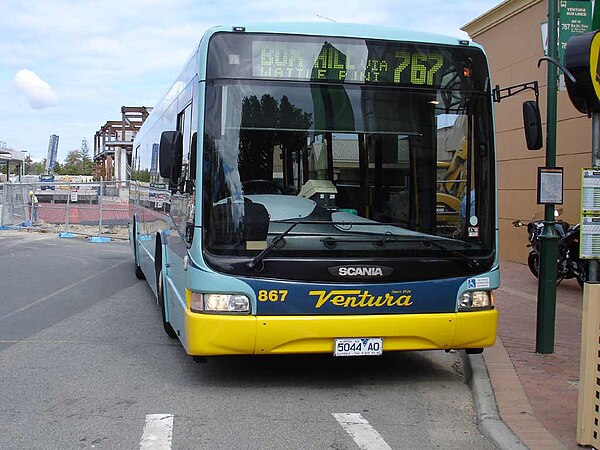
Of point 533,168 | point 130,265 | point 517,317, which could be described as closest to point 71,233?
point 130,265

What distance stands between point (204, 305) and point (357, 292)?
129 cm

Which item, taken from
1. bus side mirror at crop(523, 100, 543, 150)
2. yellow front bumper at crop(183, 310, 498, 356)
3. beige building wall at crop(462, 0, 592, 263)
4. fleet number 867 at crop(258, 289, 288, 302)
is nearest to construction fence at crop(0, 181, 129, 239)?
Answer: beige building wall at crop(462, 0, 592, 263)

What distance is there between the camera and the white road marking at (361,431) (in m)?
5.07

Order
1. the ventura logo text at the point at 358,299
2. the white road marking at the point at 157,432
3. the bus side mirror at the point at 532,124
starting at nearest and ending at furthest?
the white road marking at the point at 157,432
the ventura logo text at the point at 358,299
the bus side mirror at the point at 532,124

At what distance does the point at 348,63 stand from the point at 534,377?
3356 mm

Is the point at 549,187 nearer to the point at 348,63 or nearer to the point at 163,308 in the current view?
the point at 348,63

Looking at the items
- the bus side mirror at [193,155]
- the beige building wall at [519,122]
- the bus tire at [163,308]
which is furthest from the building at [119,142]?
the bus side mirror at [193,155]

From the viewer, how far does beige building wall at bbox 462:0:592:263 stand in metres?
13.4

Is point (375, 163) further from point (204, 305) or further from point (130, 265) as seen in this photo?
point (130, 265)

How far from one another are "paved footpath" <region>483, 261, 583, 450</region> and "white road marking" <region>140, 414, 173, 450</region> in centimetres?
255

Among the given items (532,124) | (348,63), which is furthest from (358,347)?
(532,124)

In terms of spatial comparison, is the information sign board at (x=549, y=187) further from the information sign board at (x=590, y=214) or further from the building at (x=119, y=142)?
the building at (x=119, y=142)

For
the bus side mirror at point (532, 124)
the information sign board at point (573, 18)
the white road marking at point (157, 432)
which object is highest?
the information sign board at point (573, 18)

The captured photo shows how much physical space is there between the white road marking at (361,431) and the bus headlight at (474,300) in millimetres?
1379
